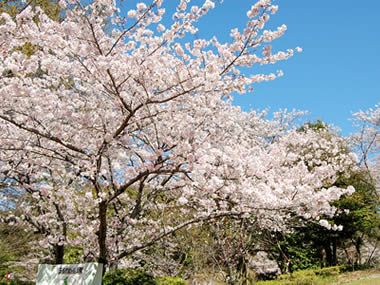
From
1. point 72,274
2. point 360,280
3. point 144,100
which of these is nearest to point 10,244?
point 72,274

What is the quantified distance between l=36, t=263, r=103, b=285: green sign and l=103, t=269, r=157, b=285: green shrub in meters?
1.67

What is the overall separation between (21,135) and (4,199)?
2234 millimetres

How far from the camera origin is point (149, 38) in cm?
391

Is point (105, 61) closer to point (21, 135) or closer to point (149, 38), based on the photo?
point (149, 38)

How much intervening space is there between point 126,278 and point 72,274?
2.15 m

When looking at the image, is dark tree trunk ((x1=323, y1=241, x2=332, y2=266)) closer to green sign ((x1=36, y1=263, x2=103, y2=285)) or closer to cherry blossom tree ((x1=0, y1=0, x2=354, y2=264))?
cherry blossom tree ((x1=0, y1=0, x2=354, y2=264))

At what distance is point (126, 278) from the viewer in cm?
578

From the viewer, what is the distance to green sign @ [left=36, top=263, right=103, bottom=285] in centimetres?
370

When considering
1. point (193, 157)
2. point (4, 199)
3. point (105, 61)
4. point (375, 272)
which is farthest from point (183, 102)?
point (375, 272)

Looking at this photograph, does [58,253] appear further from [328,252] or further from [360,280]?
[328,252]

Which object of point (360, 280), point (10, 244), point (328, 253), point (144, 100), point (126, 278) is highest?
point (144, 100)

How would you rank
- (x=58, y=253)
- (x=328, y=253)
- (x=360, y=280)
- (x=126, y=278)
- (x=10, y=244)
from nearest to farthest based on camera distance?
1. (x=126, y=278)
2. (x=58, y=253)
3. (x=10, y=244)
4. (x=360, y=280)
5. (x=328, y=253)

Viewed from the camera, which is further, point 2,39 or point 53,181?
point 53,181

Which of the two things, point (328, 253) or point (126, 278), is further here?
point (328, 253)
